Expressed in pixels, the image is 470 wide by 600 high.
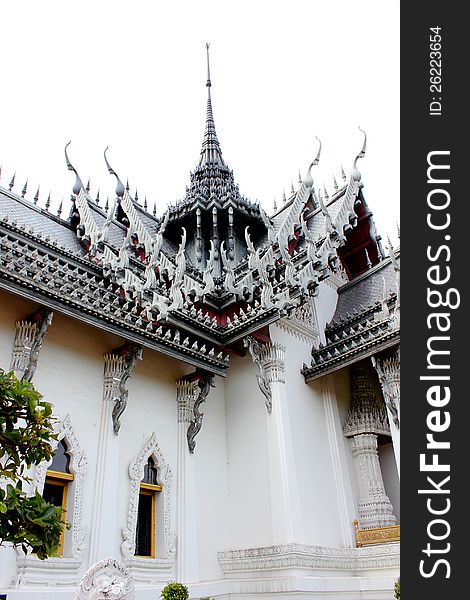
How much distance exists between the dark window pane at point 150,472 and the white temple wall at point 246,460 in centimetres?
125

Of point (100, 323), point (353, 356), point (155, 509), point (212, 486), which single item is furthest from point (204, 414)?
point (100, 323)

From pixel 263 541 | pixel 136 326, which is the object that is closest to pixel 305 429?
pixel 263 541

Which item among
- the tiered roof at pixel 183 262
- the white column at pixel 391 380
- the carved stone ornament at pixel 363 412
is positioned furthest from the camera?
Answer: the carved stone ornament at pixel 363 412

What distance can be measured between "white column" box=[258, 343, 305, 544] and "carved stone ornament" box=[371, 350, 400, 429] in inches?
53.2

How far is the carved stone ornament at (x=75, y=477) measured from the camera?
5.54 m

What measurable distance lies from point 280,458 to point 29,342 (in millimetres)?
3461

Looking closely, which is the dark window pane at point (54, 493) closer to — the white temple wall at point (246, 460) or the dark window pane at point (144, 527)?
the dark window pane at point (144, 527)

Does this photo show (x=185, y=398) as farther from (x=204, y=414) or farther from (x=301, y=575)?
(x=301, y=575)

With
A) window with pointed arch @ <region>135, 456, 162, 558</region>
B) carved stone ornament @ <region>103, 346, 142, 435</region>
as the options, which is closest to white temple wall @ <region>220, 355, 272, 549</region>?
window with pointed arch @ <region>135, 456, 162, 558</region>

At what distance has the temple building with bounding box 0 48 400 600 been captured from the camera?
19.4ft

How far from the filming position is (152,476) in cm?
680

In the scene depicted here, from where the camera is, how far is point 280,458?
7160mm

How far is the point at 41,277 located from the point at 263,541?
4.19 meters

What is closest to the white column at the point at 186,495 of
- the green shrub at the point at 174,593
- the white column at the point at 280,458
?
the white column at the point at 280,458
